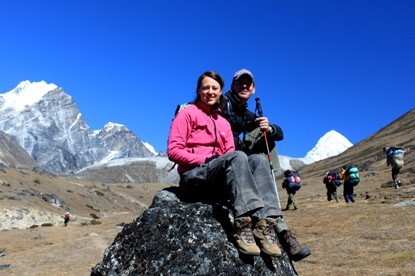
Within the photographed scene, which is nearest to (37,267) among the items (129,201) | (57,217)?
(57,217)

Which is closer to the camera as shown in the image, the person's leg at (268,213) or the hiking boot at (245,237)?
the hiking boot at (245,237)

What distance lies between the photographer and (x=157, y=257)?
5.89 metres

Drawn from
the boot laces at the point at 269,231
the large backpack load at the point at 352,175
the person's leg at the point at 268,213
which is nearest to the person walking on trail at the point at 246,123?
the person's leg at the point at 268,213

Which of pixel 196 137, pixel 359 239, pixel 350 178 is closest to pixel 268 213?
pixel 196 137

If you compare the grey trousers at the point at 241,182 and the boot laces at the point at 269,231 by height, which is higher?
the grey trousers at the point at 241,182

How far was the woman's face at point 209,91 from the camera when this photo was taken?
632 centimetres

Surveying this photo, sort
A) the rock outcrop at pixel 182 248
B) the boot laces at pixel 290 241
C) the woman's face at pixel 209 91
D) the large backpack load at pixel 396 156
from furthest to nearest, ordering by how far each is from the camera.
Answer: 1. the large backpack load at pixel 396 156
2. the boot laces at pixel 290 241
3. the woman's face at pixel 209 91
4. the rock outcrop at pixel 182 248

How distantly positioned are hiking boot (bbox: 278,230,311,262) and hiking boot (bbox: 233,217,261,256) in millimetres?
1279

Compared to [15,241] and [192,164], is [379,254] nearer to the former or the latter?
[192,164]

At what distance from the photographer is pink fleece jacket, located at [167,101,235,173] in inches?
234

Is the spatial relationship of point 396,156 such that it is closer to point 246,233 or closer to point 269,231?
point 269,231

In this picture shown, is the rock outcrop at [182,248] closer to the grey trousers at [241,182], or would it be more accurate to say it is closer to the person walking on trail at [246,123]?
the grey trousers at [241,182]

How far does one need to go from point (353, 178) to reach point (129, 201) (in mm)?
72574

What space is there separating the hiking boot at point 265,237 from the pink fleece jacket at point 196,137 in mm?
1196
